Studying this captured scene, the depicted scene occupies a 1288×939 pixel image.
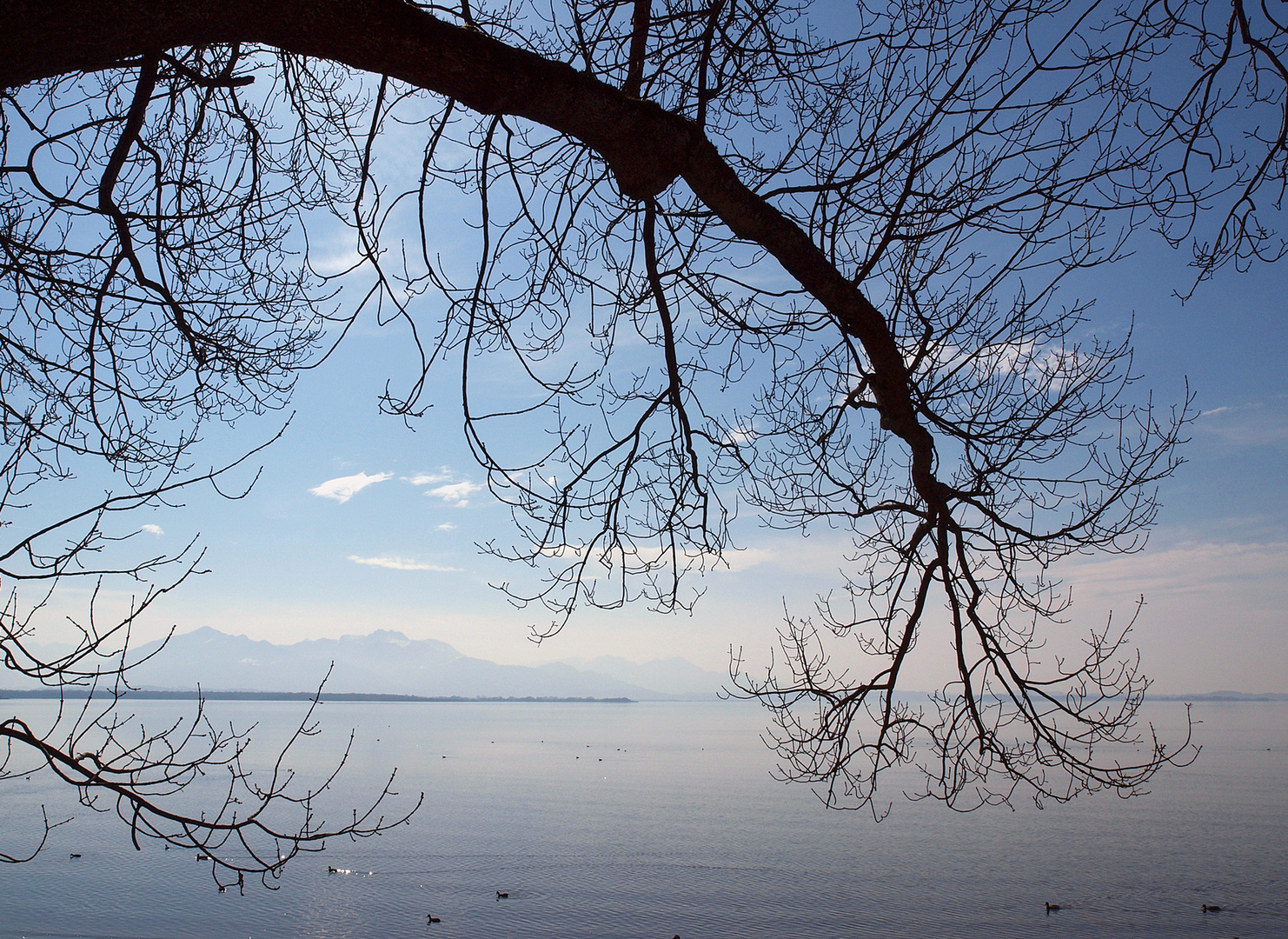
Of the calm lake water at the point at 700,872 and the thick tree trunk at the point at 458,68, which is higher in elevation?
the thick tree trunk at the point at 458,68

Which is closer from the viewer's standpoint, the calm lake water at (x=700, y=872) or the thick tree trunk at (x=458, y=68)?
the thick tree trunk at (x=458, y=68)

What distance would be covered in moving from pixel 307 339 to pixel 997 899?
13.9 metres

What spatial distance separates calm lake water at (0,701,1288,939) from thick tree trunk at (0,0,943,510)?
10903 millimetres

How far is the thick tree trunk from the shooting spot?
6.78ft

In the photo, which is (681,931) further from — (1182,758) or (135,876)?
(1182,758)

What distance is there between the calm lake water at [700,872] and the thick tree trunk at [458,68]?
10.9m

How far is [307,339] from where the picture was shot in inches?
172

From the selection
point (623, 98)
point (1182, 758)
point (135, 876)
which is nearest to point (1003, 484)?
point (623, 98)

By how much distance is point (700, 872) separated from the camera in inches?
Result: 600

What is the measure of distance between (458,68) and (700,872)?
15252 mm

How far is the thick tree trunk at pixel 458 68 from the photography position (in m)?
2.07

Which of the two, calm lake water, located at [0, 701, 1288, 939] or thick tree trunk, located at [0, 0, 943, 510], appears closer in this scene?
thick tree trunk, located at [0, 0, 943, 510]

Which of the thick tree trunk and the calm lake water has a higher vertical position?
the thick tree trunk

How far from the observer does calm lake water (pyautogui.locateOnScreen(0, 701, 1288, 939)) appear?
40.1 ft
